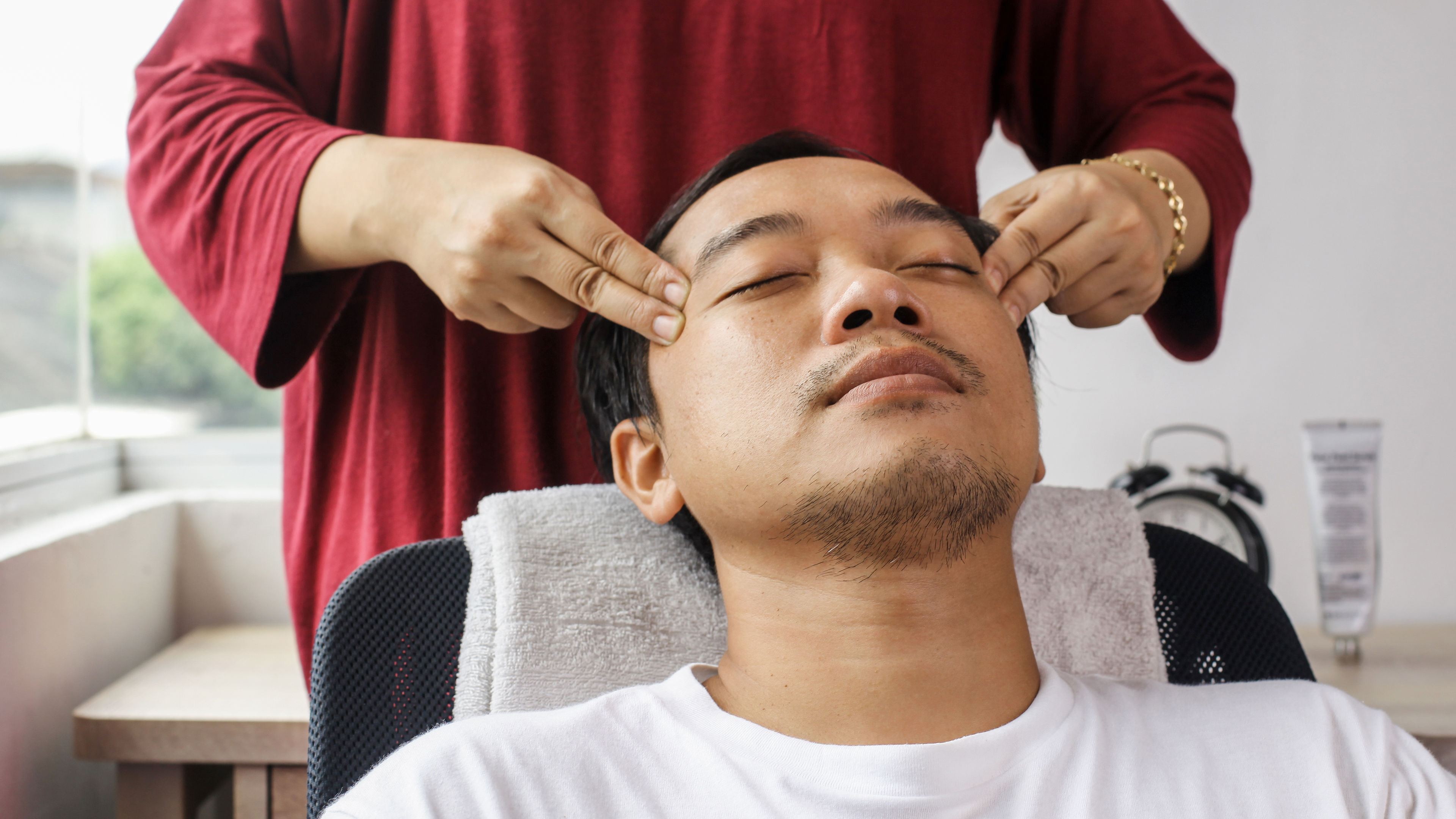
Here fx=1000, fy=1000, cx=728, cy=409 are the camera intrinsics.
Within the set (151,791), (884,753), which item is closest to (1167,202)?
(884,753)

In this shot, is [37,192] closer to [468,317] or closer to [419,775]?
[468,317]

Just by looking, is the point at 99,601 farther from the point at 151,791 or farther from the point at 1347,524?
the point at 1347,524

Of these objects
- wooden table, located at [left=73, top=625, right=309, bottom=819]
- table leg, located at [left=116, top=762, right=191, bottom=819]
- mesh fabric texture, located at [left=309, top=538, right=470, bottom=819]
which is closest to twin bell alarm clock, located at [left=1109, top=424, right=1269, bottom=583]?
mesh fabric texture, located at [left=309, top=538, right=470, bottom=819]

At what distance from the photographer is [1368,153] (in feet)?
6.05

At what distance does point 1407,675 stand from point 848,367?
1.33 meters

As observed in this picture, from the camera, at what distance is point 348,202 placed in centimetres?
95

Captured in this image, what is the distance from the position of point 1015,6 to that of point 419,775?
1161 mm

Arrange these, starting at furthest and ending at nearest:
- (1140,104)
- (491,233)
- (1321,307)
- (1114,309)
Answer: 1. (1321,307)
2. (1140,104)
3. (1114,309)
4. (491,233)

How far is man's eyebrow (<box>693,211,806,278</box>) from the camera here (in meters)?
0.93

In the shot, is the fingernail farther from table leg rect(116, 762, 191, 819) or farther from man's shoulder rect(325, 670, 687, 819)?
table leg rect(116, 762, 191, 819)

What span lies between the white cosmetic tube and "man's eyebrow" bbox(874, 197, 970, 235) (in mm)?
1058

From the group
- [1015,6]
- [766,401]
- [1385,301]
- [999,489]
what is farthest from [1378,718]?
[1385,301]

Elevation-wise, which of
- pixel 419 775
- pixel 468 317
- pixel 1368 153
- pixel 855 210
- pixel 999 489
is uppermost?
pixel 1368 153

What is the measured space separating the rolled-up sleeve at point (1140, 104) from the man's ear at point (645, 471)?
0.67m
